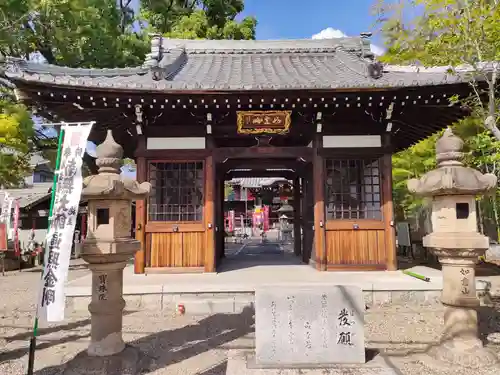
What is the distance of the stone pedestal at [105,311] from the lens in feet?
14.6

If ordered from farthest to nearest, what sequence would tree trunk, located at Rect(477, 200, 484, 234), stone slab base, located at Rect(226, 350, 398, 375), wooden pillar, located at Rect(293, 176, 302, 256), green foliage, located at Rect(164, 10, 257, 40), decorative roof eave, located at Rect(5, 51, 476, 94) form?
green foliage, located at Rect(164, 10, 257, 40), tree trunk, located at Rect(477, 200, 484, 234), wooden pillar, located at Rect(293, 176, 302, 256), decorative roof eave, located at Rect(5, 51, 476, 94), stone slab base, located at Rect(226, 350, 398, 375)

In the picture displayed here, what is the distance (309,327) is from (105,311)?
2.55m

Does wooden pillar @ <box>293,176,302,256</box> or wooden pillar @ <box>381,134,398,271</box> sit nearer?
wooden pillar @ <box>381,134,398,271</box>

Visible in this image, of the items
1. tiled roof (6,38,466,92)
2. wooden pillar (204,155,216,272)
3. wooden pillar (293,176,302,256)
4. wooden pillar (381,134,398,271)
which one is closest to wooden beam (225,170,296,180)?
wooden pillar (293,176,302,256)

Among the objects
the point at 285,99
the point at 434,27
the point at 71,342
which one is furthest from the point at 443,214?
the point at 71,342

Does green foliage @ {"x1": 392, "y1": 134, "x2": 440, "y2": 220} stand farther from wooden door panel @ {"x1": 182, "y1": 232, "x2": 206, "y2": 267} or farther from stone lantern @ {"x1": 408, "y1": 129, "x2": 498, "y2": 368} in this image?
stone lantern @ {"x1": 408, "y1": 129, "x2": 498, "y2": 368}

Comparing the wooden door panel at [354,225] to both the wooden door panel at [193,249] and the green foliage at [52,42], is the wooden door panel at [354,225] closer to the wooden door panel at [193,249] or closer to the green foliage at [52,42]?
the wooden door panel at [193,249]

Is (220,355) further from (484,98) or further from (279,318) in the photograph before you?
(484,98)

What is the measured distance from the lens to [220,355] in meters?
4.79

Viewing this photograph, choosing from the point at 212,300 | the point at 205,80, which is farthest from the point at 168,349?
the point at 205,80

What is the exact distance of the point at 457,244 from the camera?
4594 mm

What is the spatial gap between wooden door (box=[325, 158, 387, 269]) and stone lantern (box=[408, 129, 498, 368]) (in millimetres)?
3845

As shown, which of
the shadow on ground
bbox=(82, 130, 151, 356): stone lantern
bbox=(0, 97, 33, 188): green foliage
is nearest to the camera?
the shadow on ground

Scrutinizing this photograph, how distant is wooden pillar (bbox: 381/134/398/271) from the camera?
28.4 ft
